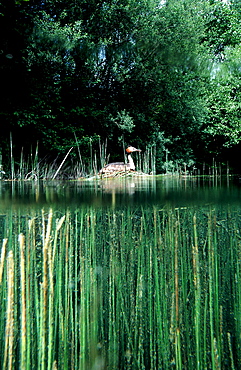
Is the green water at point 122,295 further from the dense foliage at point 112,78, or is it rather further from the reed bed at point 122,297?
the dense foliage at point 112,78

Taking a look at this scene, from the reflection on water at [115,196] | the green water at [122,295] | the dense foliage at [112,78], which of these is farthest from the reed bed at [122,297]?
the dense foliage at [112,78]

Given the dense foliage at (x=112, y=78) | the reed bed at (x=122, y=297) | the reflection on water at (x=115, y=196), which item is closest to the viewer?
the reed bed at (x=122, y=297)

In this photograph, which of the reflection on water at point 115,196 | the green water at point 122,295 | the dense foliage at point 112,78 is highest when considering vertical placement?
the dense foliage at point 112,78

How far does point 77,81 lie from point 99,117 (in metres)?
1.50

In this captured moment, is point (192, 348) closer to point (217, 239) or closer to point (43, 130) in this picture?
point (217, 239)

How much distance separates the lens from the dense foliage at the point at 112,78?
35.0 feet

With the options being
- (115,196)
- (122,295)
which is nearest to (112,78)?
(115,196)

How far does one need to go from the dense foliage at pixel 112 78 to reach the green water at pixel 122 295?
8900 millimetres

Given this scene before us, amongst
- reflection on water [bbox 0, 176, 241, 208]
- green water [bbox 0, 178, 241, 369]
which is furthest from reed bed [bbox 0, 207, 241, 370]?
reflection on water [bbox 0, 176, 241, 208]

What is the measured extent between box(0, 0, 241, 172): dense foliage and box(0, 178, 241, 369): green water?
8900 mm

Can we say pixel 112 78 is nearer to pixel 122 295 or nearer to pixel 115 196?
pixel 115 196

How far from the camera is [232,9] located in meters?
18.0

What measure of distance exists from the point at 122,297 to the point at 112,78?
500 inches

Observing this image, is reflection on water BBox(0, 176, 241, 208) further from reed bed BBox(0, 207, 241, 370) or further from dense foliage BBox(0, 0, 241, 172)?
dense foliage BBox(0, 0, 241, 172)
